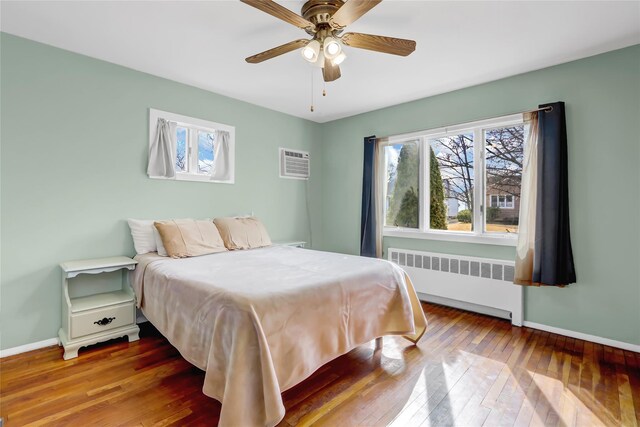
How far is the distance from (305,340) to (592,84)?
3226mm

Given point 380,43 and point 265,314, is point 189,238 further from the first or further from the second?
point 380,43

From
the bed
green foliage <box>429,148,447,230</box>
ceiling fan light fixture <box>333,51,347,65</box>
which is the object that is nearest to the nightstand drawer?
the bed

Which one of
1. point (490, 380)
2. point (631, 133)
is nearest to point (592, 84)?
point (631, 133)

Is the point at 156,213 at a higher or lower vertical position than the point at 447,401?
higher

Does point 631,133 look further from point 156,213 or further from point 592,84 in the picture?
point 156,213

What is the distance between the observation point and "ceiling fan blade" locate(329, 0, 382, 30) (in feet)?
5.44

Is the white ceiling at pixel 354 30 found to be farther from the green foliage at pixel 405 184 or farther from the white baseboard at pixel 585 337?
the white baseboard at pixel 585 337

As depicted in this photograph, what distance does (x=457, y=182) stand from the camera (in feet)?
12.0

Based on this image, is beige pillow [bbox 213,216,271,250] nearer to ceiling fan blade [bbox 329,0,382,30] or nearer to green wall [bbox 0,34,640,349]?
green wall [bbox 0,34,640,349]

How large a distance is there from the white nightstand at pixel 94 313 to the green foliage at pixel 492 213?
11.7ft

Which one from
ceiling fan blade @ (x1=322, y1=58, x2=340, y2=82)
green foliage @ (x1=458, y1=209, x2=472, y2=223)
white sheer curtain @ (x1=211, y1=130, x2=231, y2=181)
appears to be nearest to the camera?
ceiling fan blade @ (x1=322, y1=58, x2=340, y2=82)

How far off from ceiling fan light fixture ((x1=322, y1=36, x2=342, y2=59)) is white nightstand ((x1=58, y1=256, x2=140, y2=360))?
2341 millimetres

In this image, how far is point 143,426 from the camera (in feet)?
5.41

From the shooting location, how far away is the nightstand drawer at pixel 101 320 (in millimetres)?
2410
